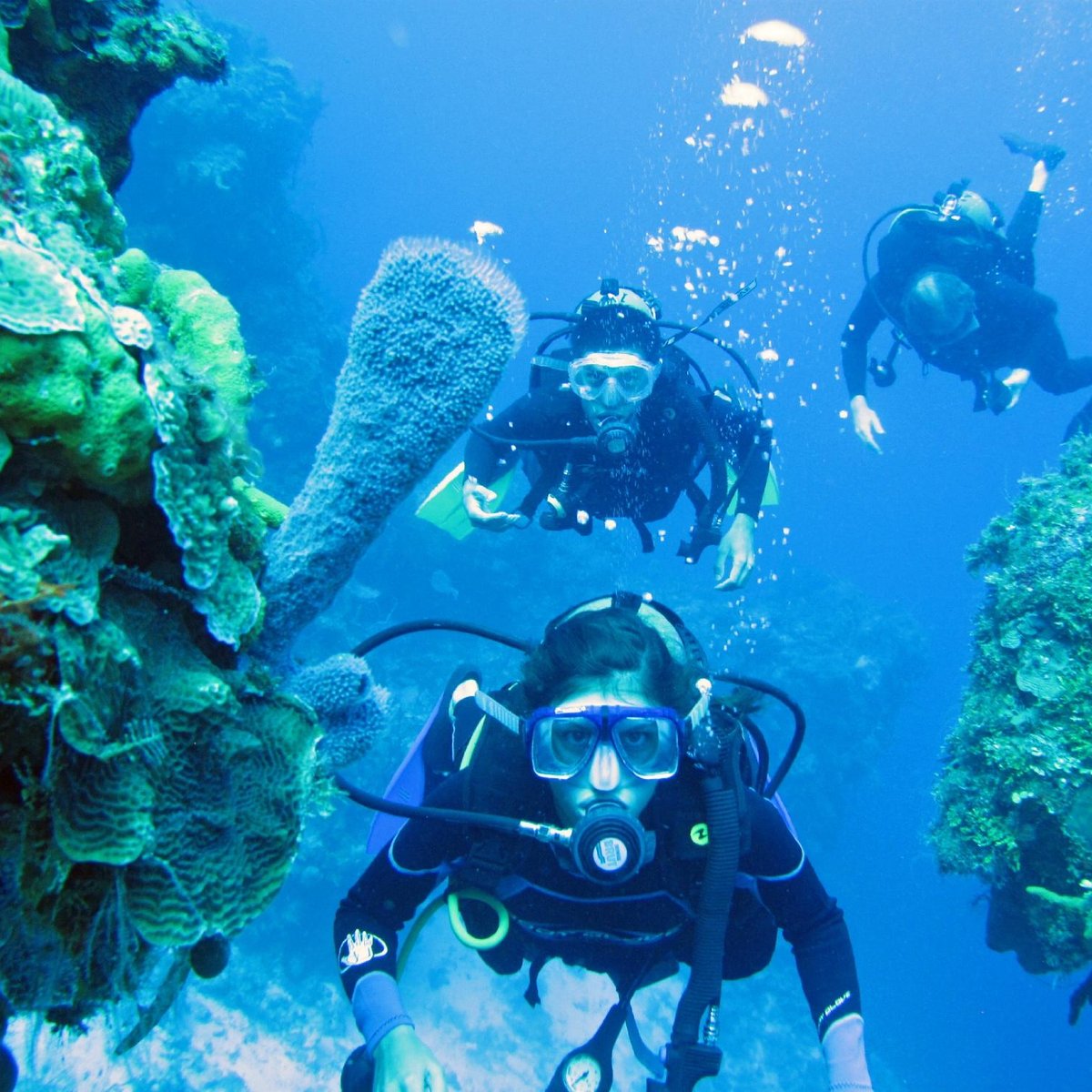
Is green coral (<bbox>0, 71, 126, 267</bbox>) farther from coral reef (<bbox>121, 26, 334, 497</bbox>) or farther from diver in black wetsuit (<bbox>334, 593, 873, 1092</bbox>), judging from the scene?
coral reef (<bbox>121, 26, 334, 497</bbox>)

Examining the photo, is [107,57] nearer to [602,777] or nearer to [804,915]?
[602,777]

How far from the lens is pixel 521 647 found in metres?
3.58

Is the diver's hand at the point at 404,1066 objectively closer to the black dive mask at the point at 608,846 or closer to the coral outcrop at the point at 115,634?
the black dive mask at the point at 608,846

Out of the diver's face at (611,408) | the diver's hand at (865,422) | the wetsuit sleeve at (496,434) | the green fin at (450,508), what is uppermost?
the diver's hand at (865,422)

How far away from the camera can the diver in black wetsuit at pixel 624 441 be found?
561 cm

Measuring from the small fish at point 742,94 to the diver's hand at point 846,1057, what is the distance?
75894 millimetres

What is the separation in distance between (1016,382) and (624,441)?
16.3 ft

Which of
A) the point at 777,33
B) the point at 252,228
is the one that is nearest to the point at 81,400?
the point at 252,228

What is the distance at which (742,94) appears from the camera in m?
65.2

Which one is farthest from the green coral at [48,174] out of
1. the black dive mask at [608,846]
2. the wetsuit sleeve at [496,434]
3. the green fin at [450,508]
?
the green fin at [450,508]

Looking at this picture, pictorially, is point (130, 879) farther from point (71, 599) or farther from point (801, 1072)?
point (801, 1072)

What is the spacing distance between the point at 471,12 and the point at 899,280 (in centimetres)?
8183

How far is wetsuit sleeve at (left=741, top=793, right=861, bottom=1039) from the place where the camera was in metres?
2.98

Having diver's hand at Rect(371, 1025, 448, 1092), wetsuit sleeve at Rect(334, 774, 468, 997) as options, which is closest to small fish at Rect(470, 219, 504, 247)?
wetsuit sleeve at Rect(334, 774, 468, 997)
